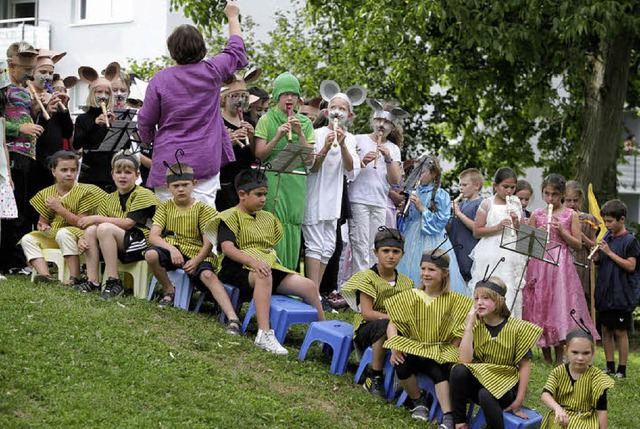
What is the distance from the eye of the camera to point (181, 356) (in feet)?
27.5

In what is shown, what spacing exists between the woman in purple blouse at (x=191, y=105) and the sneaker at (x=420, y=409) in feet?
9.60

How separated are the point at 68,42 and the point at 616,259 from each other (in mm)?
21601

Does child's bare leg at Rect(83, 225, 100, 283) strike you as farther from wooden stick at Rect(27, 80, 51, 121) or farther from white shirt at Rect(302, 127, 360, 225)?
white shirt at Rect(302, 127, 360, 225)

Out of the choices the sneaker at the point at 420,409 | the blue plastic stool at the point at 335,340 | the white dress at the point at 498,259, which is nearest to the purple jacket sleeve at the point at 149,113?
the blue plastic stool at the point at 335,340

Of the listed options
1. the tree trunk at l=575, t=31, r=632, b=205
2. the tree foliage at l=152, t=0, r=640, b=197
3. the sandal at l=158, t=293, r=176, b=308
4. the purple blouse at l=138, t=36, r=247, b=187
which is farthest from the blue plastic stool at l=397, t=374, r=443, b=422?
the tree trunk at l=575, t=31, r=632, b=205

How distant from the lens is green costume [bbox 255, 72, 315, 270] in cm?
1065

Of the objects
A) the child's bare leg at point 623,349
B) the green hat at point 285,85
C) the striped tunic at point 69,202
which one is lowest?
the child's bare leg at point 623,349

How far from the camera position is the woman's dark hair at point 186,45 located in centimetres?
973

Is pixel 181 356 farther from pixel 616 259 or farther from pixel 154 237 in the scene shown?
pixel 616 259

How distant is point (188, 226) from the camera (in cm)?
984

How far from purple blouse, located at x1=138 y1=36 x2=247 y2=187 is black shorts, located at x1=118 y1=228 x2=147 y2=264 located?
0.53m

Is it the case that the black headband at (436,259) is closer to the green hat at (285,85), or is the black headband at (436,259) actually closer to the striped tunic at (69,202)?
the green hat at (285,85)

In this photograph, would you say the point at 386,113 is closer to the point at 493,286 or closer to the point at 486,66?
the point at 493,286

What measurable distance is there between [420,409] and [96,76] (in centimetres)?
546
